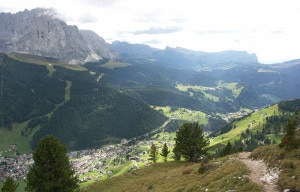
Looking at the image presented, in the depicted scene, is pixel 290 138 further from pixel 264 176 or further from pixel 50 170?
pixel 50 170

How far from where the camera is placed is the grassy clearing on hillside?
32438 mm

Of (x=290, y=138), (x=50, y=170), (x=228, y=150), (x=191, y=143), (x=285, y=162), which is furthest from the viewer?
(x=228, y=150)

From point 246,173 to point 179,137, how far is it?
190 feet

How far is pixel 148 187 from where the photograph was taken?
5928cm

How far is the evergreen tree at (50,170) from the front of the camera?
58969 millimetres

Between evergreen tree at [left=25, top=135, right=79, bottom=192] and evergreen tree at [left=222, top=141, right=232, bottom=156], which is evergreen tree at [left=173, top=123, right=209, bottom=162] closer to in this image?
evergreen tree at [left=222, top=141, right=232, bottom=156]

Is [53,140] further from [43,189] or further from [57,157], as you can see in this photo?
[43,189]

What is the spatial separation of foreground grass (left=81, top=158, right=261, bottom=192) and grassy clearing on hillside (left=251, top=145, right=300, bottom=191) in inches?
131

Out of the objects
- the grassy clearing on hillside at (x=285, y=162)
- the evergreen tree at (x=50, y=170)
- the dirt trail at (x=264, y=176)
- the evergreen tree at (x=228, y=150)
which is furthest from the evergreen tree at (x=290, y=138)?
the evergreen tree at (x=228, y=150)

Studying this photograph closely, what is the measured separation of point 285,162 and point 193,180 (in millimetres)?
17540

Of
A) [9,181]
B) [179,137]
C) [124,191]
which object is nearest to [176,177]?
[124,191]

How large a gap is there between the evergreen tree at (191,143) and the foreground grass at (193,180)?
503cm

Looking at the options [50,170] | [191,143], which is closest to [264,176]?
[50,170]

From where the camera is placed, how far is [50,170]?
6053cm
